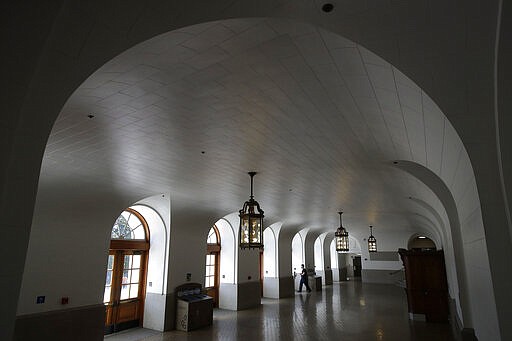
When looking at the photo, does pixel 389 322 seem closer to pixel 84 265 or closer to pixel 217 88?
pixel 84 265

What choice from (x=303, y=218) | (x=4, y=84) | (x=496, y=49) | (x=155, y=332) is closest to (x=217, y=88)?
(x=4, y=84)

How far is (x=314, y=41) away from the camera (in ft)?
8.18

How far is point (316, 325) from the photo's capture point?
30.5 feet

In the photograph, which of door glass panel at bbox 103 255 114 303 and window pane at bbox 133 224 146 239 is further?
window pane at bbox 133 224 146 239

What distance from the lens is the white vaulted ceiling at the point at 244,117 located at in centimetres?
258

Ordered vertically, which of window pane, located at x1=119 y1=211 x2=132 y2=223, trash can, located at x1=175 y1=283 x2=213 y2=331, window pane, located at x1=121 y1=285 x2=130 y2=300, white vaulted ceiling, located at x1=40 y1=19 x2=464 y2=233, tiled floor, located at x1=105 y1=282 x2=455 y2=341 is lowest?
tiled floor, located at x1=105 y1=282 x2=455 y2=341

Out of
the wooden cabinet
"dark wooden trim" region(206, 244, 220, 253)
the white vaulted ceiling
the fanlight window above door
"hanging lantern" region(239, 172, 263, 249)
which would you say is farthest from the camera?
"dark wooden trim" region(206, 244, 220, 253)

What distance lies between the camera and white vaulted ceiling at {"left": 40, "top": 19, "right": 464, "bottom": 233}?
258 centimetres

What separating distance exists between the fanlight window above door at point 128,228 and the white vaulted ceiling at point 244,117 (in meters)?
2.40

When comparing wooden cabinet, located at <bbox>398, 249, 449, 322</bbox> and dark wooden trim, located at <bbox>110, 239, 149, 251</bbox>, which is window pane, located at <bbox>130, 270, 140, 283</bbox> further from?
wooden cabinet, located at <bbox>398, 249, 449, 322</bbox>

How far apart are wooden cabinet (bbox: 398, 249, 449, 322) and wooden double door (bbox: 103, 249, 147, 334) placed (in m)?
8.38

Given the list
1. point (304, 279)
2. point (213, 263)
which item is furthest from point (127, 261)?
point (304, 279)

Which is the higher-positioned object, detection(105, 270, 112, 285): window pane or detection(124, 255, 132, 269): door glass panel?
detection(124, 255, 132, 269): door glass panel

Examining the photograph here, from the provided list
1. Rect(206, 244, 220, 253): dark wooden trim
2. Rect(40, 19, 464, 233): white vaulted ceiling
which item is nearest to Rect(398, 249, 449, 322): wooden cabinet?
Rect(40, 19, 464, 233): white vaulted ceiling
